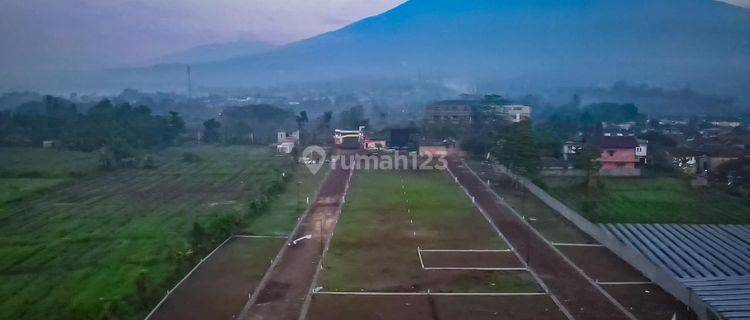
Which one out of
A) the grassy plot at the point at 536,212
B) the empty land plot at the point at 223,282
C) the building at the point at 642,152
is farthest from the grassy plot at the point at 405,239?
the building at the point at 642,152

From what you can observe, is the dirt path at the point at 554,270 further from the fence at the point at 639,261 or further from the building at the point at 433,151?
the building at the point at 433,151

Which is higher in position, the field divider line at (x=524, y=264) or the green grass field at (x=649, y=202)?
the green grass field at (x=649, y=202)

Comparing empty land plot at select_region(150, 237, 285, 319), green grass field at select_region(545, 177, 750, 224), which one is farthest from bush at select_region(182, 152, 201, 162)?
green grass field at select_region(545, 177, 750, 224)

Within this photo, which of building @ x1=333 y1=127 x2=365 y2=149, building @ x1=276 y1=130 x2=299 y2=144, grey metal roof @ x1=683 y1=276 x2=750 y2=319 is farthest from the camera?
building @ x1=276 y1=130 x2=299 y2=144

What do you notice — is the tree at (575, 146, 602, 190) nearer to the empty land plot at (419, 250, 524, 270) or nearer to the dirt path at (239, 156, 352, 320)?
the empty land plot at (419, 250, 524, 270)

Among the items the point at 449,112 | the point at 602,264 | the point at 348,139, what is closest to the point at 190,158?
the point at 348,139

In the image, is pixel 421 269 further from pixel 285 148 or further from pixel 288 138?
pixel 288 138

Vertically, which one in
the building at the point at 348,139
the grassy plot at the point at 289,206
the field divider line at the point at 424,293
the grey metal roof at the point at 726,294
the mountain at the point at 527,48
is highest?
the mountain at the point at 527,48
